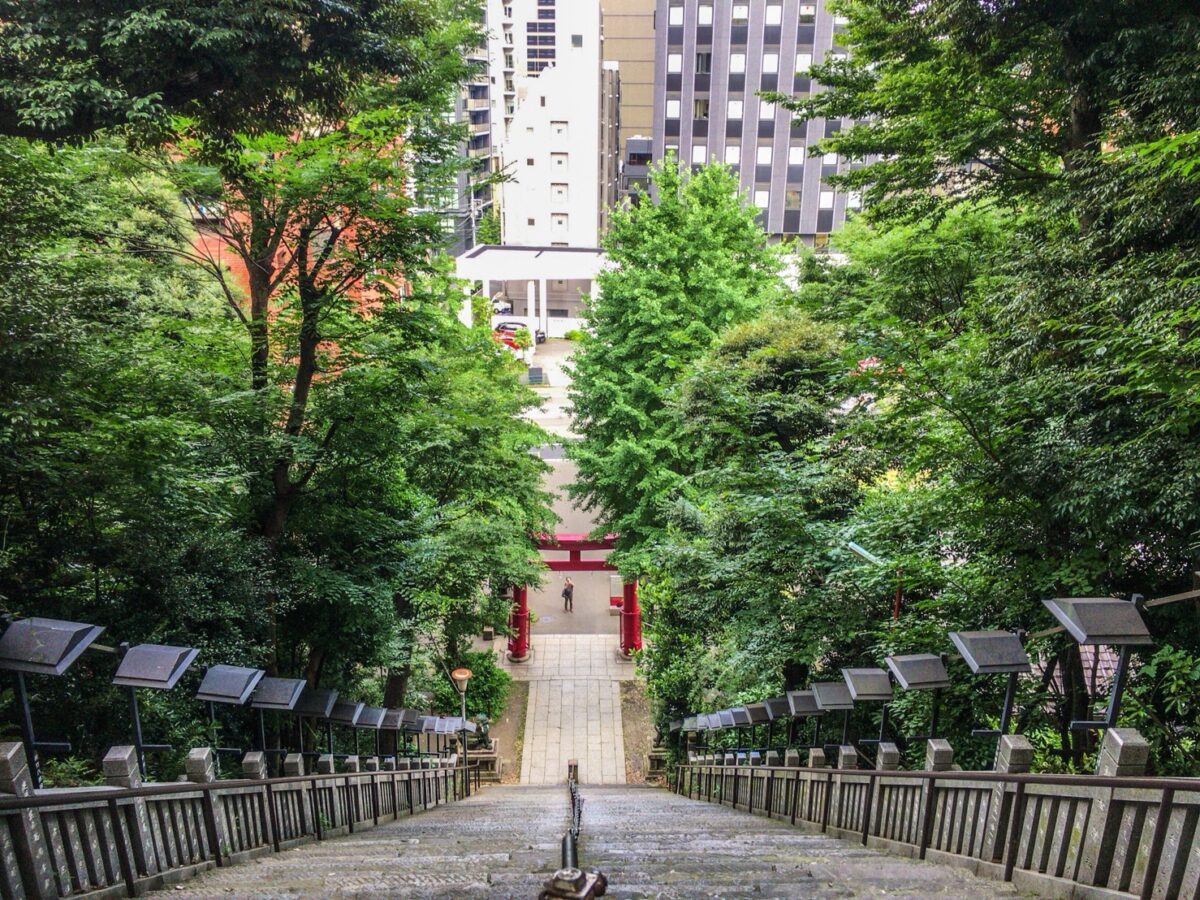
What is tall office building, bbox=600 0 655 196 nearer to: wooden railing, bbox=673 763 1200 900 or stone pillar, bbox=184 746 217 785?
wooden railing, bbox=673 763 1200 900

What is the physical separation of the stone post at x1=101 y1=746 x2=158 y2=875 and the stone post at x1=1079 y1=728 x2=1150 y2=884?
197 inches

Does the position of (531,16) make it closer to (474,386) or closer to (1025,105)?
(474,386)

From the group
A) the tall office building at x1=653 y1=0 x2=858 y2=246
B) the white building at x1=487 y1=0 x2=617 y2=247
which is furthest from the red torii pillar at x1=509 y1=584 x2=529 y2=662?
the white building at x1=487 y1=0 x2=617 y2=247

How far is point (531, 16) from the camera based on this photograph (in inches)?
2825

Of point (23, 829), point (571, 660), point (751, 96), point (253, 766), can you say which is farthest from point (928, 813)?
point (751, 96)

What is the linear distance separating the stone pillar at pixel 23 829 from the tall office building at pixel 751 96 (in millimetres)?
49096

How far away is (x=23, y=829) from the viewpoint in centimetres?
378

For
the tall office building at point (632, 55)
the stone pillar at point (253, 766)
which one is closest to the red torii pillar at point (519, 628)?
the stone pillar at point (253, 766)

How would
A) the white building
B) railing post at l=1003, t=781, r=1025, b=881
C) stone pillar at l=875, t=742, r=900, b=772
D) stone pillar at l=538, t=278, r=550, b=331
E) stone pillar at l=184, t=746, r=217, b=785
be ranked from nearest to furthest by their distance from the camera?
railing post at l=1003, t=781, r=1025, b=881 → stone pillar at l=184, t=746, r=217, b=785 → stone pillar at l=875, t=742, r=900, b=772 → stone pillar at l=538, t=278, r=550, b=331 → the white building

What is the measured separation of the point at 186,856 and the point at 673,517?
1227 cm

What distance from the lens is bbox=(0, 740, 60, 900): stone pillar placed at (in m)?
3.76

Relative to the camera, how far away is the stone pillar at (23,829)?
3.76 metres

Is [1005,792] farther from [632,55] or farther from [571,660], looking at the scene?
[632,55]

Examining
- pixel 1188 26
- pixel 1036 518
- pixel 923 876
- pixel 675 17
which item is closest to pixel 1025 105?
pixel 1188 26
